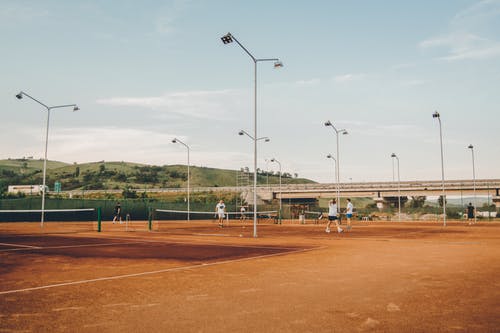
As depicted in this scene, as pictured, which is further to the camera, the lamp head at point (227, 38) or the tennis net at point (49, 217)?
the tennis net at point (49, 217)

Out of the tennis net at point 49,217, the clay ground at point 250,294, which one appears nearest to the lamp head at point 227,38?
the clay ground at point 250,294

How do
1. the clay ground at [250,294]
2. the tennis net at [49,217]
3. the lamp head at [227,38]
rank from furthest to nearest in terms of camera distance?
the tennis net at [49,217] < the lamp head at [227,38] < the clay ground at [250,294]

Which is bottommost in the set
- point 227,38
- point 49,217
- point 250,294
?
point 250,294

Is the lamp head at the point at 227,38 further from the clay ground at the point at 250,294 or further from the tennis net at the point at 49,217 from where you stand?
the tennis net at the point at 49,217

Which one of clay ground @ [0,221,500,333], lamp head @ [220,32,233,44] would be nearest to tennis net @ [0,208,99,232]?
lamp head @ [220,32,233,44]

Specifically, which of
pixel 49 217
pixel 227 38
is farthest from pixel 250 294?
pixel 49 217

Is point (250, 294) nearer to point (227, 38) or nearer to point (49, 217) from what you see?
point (227, 38)

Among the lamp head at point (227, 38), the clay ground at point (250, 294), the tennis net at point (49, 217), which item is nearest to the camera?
the clay ground at point (250, 294)

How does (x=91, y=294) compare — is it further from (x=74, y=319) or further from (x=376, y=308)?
(x=376, y=308)

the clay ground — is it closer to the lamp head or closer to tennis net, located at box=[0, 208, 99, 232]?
the lamp head

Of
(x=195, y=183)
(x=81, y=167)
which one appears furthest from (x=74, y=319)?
(x=81, y=167)

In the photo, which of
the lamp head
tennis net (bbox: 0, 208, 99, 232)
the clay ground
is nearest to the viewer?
the clay ground

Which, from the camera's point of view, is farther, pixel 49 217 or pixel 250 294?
pixel 49 217

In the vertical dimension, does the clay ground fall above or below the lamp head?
below
